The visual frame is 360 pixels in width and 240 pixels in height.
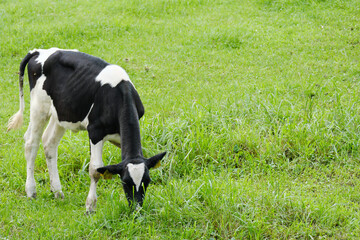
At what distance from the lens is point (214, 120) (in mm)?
7570

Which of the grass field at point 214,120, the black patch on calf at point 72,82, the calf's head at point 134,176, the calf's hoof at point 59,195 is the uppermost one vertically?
the black patch on calf at point 72,82

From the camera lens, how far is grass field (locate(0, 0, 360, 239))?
539cm

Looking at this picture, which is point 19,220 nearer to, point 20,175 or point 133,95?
point 20,175

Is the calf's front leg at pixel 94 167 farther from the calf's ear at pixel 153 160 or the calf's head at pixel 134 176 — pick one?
the calf's ear at pixel 153 160

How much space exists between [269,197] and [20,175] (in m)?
3.42

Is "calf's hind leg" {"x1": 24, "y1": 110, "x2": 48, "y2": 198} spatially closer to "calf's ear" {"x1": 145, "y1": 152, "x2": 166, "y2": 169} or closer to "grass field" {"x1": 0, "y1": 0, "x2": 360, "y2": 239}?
"grass field" {"x1": 0, "y1": 0, "x2": 360, "y2": 239}

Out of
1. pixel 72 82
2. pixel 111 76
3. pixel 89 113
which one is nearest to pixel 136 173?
pixel 89 113

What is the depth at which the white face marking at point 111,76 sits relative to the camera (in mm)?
5871

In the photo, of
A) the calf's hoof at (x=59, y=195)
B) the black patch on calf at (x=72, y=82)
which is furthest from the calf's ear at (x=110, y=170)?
the calf's hoof at (x=59, y=195)

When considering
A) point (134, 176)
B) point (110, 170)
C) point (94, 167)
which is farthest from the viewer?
point (94, 167)

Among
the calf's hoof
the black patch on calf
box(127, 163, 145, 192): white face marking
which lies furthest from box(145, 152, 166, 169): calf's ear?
the calf's hoof

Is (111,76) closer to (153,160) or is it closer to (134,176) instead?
(153,160)

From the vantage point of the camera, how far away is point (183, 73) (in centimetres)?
1070

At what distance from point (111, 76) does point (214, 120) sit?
2.14 meters
